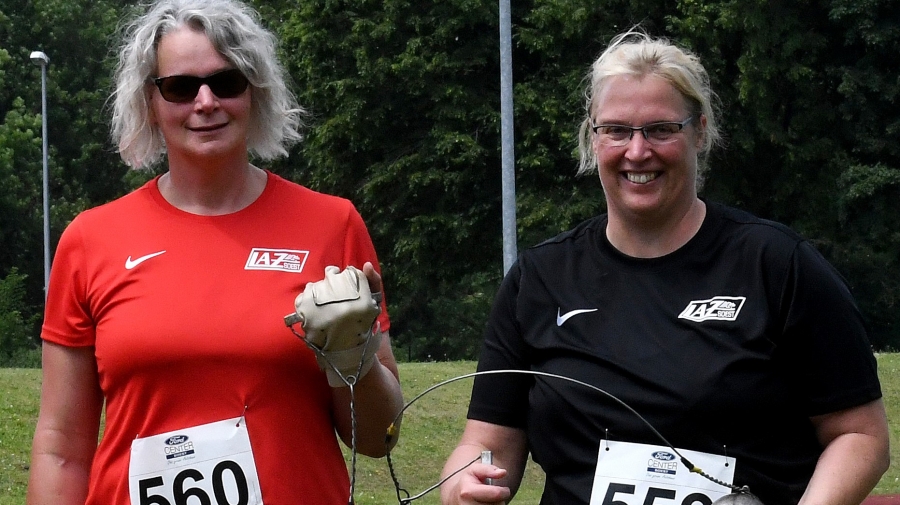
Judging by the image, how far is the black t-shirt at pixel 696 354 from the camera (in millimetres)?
2637

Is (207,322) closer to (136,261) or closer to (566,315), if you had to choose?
Result: (136,261)

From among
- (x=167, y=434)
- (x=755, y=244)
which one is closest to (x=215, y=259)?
(x=167, y=434)

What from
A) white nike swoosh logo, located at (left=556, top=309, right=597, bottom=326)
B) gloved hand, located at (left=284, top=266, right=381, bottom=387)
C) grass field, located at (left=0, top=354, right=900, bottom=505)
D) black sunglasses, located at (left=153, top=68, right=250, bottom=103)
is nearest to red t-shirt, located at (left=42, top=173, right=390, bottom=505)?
gloved hand, located at (left=284, top=266, right=381, bottom=387)

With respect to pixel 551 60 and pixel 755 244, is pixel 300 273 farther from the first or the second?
pixel 551 60

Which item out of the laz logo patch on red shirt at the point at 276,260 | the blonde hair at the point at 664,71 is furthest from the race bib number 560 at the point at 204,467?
the blonde hair at the point at 664,71

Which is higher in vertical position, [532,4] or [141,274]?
[141,274]

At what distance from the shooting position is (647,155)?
277cm

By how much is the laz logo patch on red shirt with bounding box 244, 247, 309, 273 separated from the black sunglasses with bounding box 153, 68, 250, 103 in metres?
0.38

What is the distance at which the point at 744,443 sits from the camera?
8.67ft

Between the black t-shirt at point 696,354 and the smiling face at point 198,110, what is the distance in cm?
80

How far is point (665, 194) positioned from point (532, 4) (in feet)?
71.7

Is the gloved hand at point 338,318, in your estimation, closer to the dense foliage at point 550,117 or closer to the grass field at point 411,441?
the grass field at point 411,441

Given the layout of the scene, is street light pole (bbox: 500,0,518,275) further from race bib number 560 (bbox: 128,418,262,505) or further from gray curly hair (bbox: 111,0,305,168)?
race bib number 560 (bbox: 128,418,262,505)

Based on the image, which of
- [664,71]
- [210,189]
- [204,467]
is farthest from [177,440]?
[664,71]
